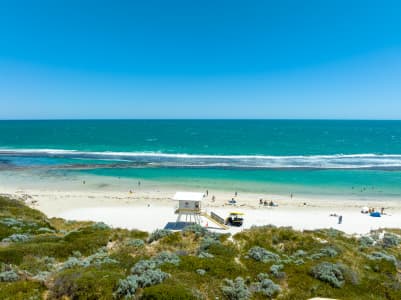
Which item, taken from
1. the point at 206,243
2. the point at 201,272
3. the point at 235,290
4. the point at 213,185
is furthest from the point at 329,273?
the point at 213,185

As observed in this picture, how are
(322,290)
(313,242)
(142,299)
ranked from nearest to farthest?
1. (142,299)
2. (322,290)
3. (313,242)

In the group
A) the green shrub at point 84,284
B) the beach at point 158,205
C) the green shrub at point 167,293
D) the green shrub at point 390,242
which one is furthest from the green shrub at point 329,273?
the beach at point 158,205

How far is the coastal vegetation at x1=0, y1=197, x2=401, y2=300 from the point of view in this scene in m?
6.38

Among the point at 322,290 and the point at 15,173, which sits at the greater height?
the point at 322,290

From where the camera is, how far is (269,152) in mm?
56562

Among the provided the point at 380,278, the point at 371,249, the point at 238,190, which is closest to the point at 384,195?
the point at 238,190

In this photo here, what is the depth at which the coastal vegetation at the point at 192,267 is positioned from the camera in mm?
6375

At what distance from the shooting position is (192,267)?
7.95 m

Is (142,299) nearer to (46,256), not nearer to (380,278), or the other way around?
(46,256)

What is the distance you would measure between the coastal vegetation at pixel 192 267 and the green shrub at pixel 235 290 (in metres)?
0.02

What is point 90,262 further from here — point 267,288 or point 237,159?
point 237,159

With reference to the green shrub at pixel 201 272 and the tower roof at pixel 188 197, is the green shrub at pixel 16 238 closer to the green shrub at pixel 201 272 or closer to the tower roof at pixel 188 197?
the green shrub at pixel 201 272

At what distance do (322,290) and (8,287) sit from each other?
27.2 ft

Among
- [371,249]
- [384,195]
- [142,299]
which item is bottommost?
[384,195]
